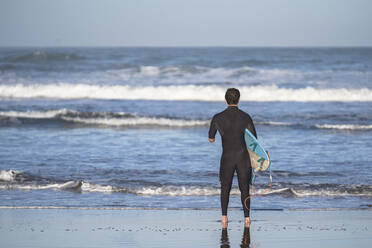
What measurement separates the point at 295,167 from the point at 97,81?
74.5ft

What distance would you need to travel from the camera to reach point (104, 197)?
26.4 ft

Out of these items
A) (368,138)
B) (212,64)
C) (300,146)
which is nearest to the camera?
(300,146)

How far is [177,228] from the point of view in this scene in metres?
6.20

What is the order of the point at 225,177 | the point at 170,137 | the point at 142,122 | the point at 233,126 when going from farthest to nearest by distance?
the point at 142,122
the point at 170,137
the point at 225,177
the point at 233,126

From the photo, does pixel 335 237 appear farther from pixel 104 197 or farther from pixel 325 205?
pixel 104 197

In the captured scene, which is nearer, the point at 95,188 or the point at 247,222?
the point at 247,222

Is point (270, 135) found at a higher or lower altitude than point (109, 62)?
lower

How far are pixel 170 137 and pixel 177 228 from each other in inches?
321

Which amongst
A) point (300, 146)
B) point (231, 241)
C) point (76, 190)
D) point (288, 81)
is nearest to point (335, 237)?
point (231, 241)

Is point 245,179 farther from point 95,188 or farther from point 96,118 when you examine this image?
point 96,118

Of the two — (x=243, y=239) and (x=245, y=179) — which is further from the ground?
(x=245, y=179)

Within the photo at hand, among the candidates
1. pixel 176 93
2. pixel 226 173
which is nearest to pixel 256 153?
pixel 226 173

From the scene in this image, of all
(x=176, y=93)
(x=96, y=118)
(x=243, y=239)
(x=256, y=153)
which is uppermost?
(x=176, y=93)

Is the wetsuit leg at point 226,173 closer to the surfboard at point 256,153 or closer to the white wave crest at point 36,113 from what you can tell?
the surfboard at point 256,153
